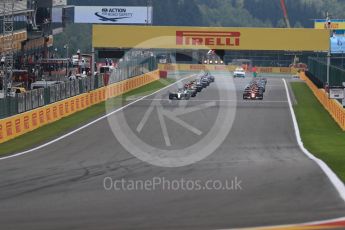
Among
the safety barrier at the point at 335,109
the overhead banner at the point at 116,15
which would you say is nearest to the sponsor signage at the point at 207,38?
the safety barrier at the point at 335,109

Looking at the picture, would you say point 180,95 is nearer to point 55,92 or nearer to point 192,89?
point 192,89

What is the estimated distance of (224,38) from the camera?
59.6m

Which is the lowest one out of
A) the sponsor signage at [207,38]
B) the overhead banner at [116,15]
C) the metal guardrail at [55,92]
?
the metal guardrail at [55,92]

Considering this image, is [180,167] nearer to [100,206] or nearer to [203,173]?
[203,173]

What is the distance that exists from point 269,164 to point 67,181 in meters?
6.96

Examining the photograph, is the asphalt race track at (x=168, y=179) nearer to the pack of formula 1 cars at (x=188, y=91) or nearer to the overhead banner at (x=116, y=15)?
the pack of formula 1 cars at (x=188, y=91)

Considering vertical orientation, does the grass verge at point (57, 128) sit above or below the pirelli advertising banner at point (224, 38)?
below

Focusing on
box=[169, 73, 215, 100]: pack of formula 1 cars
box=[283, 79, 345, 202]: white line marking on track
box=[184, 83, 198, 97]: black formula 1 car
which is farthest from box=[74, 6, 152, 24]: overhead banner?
box=[283, 79, 345, 202]: white line marking on track

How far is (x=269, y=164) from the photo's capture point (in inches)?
997

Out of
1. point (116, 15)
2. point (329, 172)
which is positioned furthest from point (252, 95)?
point (116, 15)

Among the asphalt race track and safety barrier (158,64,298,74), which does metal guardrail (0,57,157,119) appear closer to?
the asphalt race track

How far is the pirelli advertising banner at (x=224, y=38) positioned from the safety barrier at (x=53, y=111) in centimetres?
443

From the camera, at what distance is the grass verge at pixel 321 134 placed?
26.9 meters

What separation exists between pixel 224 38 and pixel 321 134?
73.8ft
